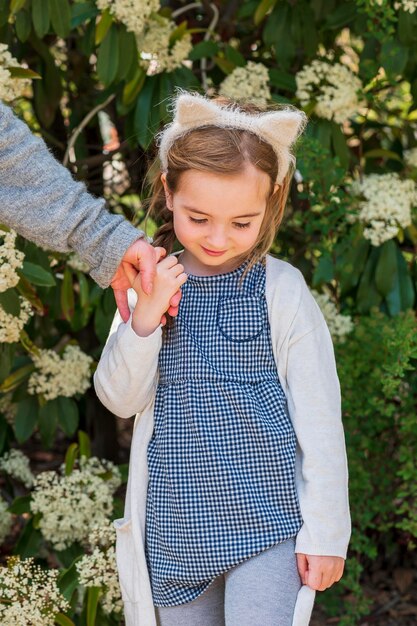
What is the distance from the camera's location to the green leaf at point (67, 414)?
3266 millimetres

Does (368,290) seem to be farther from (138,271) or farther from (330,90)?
(138,271)

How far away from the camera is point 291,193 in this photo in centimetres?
376

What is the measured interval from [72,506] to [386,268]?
127cm

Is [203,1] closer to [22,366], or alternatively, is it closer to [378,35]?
[378,35]

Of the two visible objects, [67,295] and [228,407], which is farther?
[67,295]

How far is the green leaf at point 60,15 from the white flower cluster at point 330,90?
764mm

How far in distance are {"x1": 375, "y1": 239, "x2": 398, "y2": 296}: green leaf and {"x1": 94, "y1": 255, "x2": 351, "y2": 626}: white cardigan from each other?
1.12 meters

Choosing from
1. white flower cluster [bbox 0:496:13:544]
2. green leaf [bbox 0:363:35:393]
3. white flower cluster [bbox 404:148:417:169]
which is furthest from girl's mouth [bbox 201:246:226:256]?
white flower cluster [bbox 404:148:417:169]

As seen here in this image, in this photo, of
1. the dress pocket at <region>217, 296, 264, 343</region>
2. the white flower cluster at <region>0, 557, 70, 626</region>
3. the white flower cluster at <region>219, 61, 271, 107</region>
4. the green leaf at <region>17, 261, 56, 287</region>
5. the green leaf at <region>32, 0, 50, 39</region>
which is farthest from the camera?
the white flower cluster at <region>219, 61, 271, 107</region>

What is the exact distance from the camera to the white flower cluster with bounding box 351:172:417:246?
3193 mm

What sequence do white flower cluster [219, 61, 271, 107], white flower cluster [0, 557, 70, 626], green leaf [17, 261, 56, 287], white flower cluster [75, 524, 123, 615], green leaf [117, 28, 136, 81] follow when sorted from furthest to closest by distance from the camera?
white flower cluster [219, 61, 271, 107] < green leaf [117, 28, 136, 81] < green leaf [17, 261, 56, 287] < white flower cluster [75, 524, 123, 615] < white flower cluster [0, 557, 70, 626]

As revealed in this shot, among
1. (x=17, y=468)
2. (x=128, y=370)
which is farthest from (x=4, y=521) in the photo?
(x=128, y=370)

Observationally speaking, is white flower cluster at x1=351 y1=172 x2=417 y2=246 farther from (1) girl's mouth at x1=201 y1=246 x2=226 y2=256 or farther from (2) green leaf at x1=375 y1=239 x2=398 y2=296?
Answer: (1) girl's mouth at x1=201 y1=246 x2=226 y2=256

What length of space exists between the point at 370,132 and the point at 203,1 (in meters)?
0.89
